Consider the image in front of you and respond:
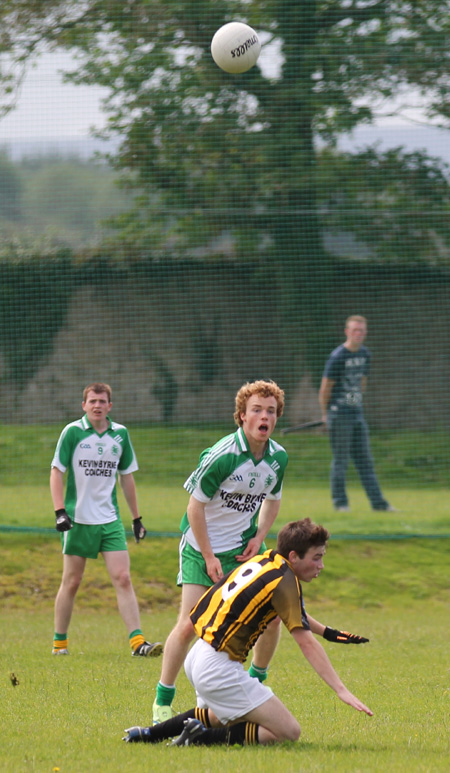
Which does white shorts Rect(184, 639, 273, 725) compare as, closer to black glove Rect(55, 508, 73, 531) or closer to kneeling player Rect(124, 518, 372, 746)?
kneeling player Rect(124, 518, 372, 746)

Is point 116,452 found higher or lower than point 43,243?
higher

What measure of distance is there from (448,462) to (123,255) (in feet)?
22.3

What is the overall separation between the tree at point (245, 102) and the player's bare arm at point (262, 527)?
12458 millimetres

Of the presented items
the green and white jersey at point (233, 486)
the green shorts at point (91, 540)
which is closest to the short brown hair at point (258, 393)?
the green and white jersey at point (233, 486)

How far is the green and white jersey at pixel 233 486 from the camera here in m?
5.90

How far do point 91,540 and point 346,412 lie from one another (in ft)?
20.7

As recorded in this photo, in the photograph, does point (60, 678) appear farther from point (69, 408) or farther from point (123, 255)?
point (123, 255)

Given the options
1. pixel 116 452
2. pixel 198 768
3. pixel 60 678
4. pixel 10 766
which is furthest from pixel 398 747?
pixel 116 452

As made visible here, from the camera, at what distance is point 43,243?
18.8 m

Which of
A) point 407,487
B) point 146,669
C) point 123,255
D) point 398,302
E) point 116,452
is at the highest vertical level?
point 116,452

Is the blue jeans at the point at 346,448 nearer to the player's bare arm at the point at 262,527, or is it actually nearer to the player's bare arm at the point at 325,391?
the player's bare arm at the point at 325,391

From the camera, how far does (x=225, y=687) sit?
16.6ft

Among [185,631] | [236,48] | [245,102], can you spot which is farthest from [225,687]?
[245,102]

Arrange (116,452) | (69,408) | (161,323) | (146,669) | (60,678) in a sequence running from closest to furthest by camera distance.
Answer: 1. (60,678)
2. (146,669)
3. (116,452)
4. (69,408)
5. (161,323)
